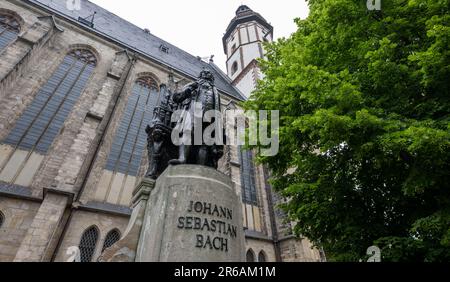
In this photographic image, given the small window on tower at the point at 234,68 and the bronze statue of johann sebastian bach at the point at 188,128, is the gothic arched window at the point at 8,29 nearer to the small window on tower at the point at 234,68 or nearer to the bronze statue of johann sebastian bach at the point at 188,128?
the bronze statue of johann sebastian bach at the point at 188,128

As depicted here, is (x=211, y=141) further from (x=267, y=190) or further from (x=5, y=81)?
(x=267, y=190)

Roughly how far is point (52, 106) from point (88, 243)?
21.3ft

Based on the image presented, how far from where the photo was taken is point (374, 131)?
345 cm

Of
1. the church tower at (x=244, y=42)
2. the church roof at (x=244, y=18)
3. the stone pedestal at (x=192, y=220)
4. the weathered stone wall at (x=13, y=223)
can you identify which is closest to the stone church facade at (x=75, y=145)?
the weathered stone wall at (x=13, y=223)

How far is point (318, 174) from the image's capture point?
488 centimetres

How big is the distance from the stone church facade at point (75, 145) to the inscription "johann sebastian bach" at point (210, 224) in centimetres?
347

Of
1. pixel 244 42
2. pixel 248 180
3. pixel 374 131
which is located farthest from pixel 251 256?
pixel 244 42

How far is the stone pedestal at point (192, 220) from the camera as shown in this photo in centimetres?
264

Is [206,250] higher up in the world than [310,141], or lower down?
lower down

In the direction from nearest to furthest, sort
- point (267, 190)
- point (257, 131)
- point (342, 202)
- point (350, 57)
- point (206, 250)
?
point (206, 250), point (342, 202), point (350, 57), point (257, 131), point (267, 190)

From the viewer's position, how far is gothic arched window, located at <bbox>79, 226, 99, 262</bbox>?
27.9ft

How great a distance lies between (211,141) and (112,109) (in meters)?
10.00

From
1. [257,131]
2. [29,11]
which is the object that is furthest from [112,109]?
[257,131]

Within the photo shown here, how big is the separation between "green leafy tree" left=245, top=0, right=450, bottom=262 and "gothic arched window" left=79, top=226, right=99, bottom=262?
24.1ft
